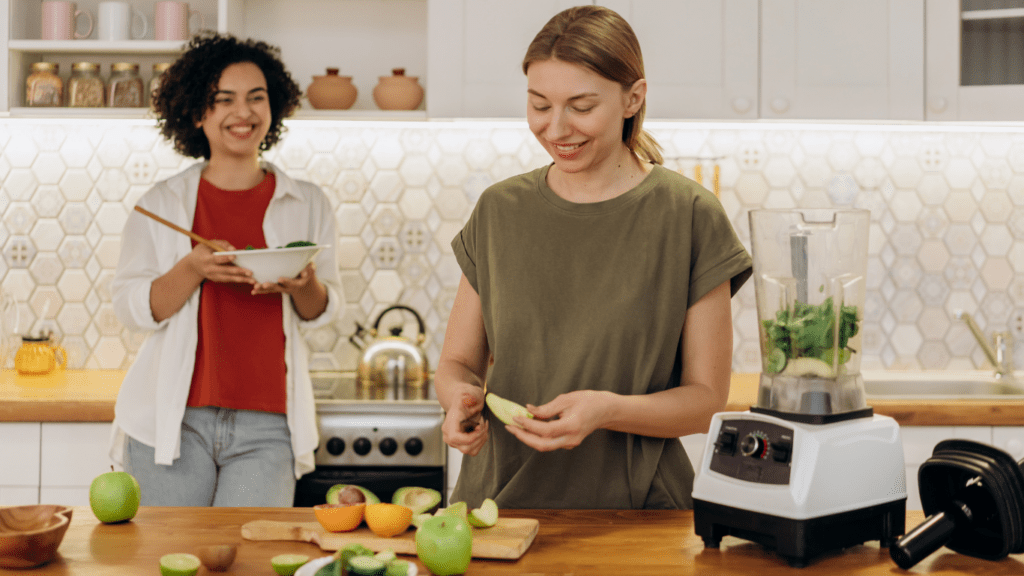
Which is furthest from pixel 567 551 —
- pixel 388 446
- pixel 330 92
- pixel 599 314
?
pixel 330 92

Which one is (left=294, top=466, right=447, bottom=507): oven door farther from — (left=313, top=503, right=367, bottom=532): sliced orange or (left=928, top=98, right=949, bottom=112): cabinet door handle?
(left=928, top=98, right=949, bottom=112): cabinet door handle

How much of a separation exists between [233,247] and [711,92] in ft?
4.53

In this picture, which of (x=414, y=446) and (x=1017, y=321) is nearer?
(x=414, y=446)

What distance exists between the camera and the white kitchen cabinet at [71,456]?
7.48ft

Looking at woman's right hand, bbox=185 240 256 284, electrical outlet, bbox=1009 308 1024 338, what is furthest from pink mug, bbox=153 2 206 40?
electrical outlet, bbox=1009 308 1024 338

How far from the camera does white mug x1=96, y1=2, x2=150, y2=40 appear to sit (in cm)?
259

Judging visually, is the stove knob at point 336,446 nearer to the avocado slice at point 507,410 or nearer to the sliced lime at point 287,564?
the avocado slice at point 507,410

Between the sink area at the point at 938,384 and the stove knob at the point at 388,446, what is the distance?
1443 mm

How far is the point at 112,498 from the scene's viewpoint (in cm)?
121

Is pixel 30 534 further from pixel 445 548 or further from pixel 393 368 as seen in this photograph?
pixel 393 368

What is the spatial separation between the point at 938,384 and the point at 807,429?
1951mm

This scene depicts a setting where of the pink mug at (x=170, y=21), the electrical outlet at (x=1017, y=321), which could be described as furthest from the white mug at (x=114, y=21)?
the electrical outlet at (x=1017, y=321)

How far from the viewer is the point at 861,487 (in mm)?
1103

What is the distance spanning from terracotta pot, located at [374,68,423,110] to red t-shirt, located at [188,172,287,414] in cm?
55
